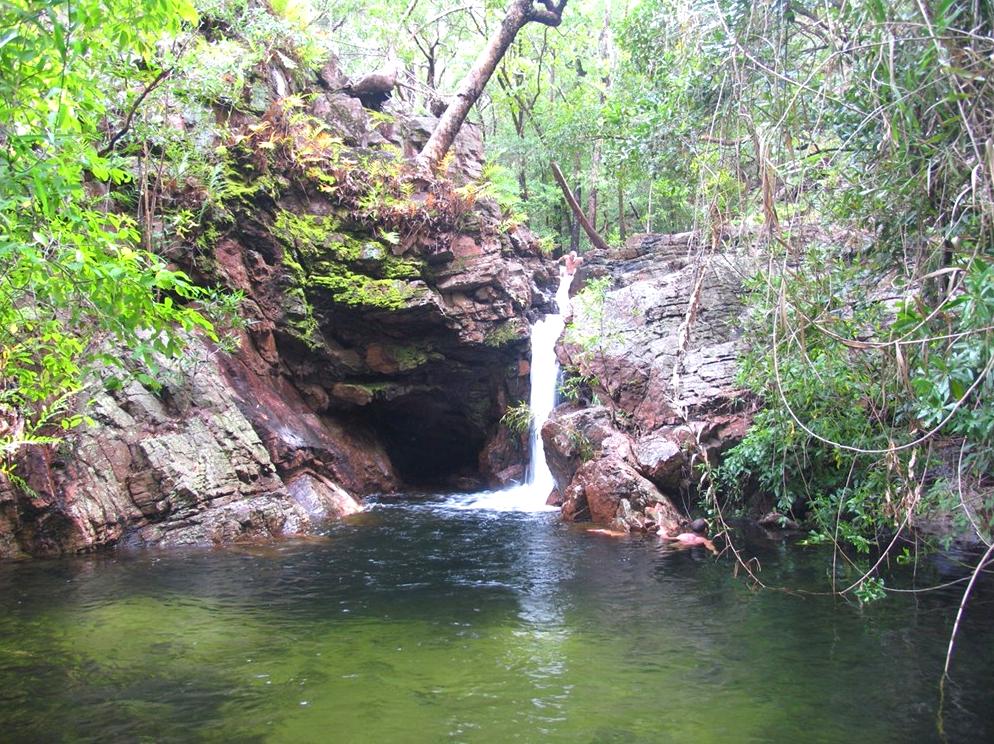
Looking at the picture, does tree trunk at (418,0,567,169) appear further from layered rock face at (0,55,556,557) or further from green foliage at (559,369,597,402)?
green foliage at (559,369,597,402)

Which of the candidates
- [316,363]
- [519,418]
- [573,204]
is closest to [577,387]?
[519,418]

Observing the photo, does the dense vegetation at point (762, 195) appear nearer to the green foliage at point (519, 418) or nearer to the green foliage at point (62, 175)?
the green foliage at point (62, 175)

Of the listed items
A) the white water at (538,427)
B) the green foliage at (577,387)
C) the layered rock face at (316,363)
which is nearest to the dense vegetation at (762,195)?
the layered rock face at (316,363)

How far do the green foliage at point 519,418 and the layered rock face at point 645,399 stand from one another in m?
0.73

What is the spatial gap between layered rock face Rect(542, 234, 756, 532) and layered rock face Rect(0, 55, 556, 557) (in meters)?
2.39

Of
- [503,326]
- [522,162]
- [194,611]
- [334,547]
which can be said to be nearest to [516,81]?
[522,162]

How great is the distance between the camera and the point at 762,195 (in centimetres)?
580

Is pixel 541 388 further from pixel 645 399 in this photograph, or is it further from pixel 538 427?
pixel 645 399

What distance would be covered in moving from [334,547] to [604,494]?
503 cm

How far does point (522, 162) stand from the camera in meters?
29.5

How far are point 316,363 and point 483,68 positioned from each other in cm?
873

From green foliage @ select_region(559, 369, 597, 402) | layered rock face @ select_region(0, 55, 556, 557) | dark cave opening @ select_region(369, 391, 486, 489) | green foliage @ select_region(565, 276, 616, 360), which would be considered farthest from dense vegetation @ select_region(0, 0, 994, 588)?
dark cave opening @ select_region(369, 391, 486, 489)

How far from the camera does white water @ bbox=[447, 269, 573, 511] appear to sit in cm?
1686

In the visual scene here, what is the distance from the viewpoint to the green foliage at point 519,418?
55.2ft
